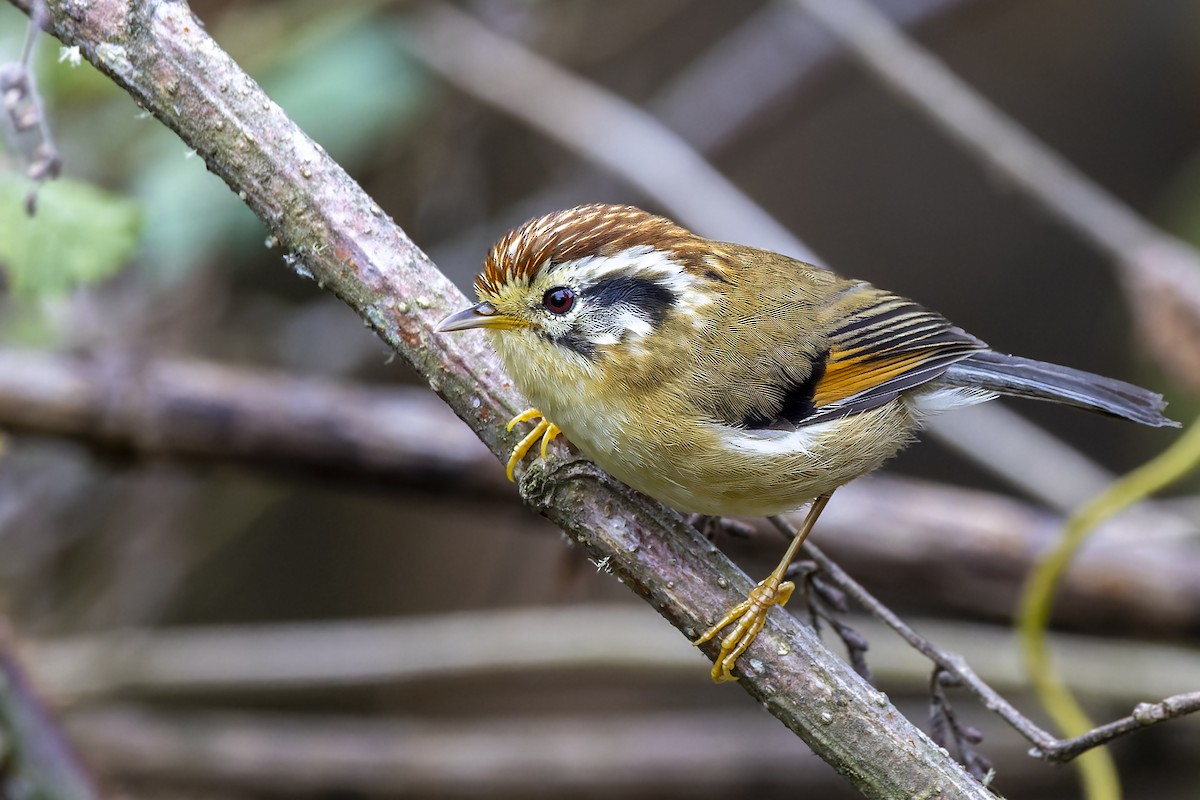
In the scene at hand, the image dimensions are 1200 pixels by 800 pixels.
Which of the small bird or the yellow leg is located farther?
the small bird

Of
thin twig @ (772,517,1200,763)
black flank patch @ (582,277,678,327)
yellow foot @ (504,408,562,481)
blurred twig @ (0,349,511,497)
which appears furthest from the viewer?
blurred twig @ (0,349,511,497)

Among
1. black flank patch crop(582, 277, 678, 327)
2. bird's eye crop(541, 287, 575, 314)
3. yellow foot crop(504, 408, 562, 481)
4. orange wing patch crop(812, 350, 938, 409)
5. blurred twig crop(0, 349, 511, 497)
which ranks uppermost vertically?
blurred twig crop(0, 349, 511, 497)

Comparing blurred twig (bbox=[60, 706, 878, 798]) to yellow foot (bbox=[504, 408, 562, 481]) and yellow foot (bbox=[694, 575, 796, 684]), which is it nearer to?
yellow foot (bbox=[504, 408, 562, 481])

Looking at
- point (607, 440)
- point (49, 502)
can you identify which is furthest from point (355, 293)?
point (49, 502)

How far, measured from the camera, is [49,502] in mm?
4738

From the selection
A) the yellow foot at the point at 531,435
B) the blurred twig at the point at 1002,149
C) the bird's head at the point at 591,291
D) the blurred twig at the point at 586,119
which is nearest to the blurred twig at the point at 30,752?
Answer: the yellow foot at the point at 531,435

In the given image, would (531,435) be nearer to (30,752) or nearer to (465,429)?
(30,752)

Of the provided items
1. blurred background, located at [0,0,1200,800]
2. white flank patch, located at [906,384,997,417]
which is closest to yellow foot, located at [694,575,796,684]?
blurred background, located at [0,0,1200,800]

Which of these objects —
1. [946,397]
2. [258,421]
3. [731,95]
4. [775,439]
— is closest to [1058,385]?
[946,397]

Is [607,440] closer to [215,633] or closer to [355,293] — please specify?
[355,293]

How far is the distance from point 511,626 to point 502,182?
3.10 m

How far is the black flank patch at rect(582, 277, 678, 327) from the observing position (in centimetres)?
263

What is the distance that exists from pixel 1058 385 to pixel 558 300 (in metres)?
1.33

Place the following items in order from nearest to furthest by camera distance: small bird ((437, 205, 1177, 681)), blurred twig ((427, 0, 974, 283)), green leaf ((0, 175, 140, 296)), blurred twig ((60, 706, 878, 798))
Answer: small bird ((437, 205, 1177, 681)) < green leaf ((0, 175, 140, 296)) < blurred twig ((60, 706, 878, 798)) < blurred twig ((427, 0, 974, 283))
